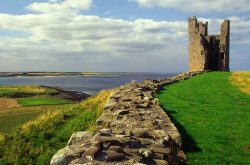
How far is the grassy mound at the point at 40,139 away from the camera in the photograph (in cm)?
1462

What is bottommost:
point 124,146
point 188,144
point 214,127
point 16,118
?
point 16,118

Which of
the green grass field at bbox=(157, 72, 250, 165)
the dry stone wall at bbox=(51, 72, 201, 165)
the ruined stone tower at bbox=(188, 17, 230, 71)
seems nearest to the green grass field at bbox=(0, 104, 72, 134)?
the green grass field at bbox=(157, 72, 250, 165)

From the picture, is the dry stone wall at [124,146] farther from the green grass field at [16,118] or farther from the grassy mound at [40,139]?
the green grass field at [16,118]

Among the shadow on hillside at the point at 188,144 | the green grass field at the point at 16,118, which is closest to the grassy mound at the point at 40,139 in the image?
the shadow on hillside at the point at 188,144

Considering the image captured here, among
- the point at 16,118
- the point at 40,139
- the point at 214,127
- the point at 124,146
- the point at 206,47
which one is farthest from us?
the point at 206,47

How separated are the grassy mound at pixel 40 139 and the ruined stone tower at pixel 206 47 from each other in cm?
2874

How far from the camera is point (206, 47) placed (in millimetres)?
47562

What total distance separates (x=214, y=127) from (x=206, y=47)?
36351mm

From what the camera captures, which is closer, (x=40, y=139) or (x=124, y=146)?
(x=124, y=146)

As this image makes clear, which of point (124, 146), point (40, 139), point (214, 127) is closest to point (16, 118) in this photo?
point (40, 139)

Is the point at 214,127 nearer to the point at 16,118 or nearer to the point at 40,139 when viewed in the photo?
the point at 40,139

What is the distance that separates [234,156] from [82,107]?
15.2 m

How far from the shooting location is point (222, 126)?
12.9 metres

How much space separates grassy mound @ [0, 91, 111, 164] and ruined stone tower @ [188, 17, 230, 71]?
1131 inches
